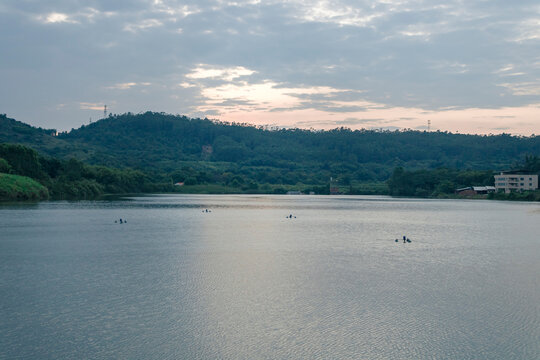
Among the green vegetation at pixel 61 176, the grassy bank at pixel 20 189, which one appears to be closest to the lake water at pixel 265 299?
the grassy bank at pixel 20 189

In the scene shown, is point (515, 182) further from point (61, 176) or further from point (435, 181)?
point (61, 176)

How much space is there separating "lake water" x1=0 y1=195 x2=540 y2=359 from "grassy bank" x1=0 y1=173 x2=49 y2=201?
149ft

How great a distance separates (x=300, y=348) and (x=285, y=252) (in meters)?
16.1

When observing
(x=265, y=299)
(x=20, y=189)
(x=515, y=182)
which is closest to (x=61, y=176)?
(x=20, y=189)

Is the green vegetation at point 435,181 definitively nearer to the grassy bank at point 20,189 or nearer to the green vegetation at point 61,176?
the green vegetation at point 61,176

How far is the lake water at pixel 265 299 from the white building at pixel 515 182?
284ft

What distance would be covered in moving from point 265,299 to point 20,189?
225 feet

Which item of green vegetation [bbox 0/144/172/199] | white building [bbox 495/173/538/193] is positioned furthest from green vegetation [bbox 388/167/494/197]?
green vegetation [bbox 0/144/172/199]

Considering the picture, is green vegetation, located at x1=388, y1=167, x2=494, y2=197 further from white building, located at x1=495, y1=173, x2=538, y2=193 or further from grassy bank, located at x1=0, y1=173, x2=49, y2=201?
grassy bank, located at x1=0, y1=173, x2=49, y2=201

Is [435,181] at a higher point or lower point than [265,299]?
higher

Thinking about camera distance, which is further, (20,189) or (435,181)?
(435,181)

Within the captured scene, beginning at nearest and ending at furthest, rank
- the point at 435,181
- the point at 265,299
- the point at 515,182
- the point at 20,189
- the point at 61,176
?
the point at 265,299 → the point at 20,189 → the point at 61,176 → the point at 515,182 → the point at 435,181

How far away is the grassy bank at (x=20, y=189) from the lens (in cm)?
7238

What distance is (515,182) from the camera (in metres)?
112
